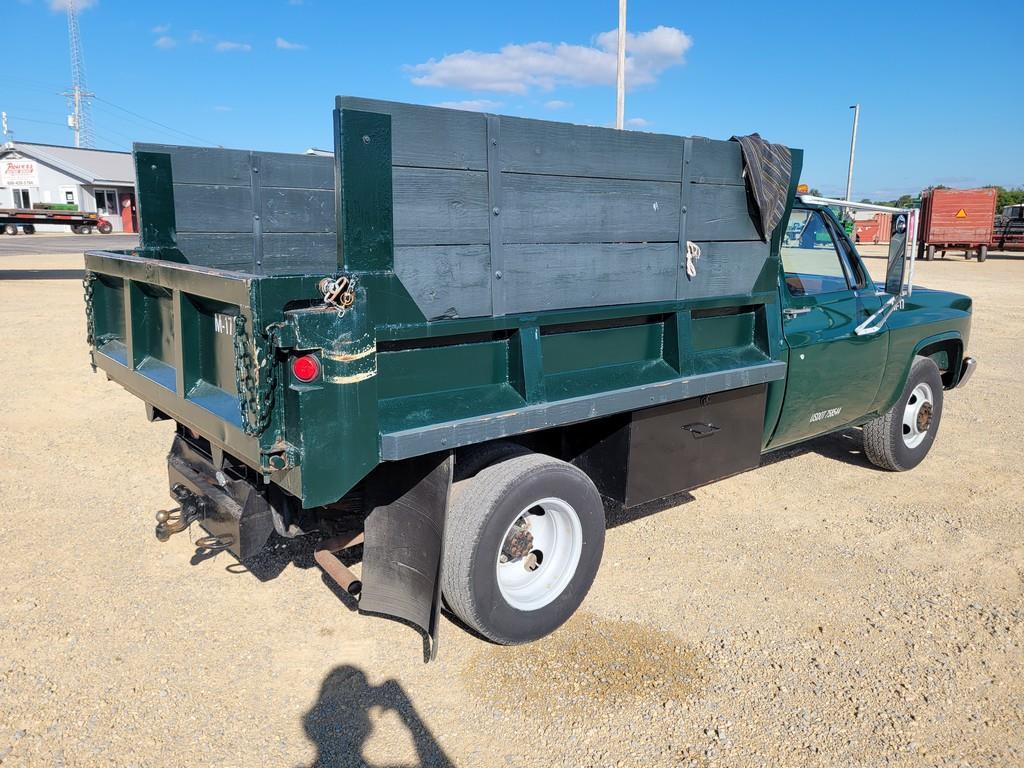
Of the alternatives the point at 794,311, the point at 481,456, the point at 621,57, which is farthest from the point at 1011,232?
the point at 481,456

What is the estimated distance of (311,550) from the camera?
441 cm

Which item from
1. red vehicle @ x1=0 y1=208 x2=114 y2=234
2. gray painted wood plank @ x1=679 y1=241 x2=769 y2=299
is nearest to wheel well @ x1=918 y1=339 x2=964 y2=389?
gray painted wood plank @ x1=679 y1=241 x2=769 y2=299

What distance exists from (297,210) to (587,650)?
2831 millimetres

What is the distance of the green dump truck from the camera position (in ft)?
8.83

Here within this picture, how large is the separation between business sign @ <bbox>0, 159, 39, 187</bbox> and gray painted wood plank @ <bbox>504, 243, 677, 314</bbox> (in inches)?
2124

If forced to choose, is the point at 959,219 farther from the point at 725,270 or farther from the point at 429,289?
the point at 429,289

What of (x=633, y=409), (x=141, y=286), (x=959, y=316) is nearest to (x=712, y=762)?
(x=633, y=409)

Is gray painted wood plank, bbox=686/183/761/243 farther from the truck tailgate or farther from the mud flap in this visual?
the truck tailgate

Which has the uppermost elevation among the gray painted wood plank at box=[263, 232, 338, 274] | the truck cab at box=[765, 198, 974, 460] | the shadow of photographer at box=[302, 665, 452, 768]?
the gray painted wood plank at box=[263, 232, 338, 274]

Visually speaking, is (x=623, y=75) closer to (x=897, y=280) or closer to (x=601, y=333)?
(x=897, y=280)

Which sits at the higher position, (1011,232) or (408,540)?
(1011,232)

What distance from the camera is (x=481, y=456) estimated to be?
11.1ft

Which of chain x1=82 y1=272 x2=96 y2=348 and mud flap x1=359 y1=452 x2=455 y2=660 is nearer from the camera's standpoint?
mud flap x1=359 y1=452 x2=455 y2=660

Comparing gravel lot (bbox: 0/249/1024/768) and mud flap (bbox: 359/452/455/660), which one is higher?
mud flap (bbox: 359/452/455/660)
